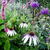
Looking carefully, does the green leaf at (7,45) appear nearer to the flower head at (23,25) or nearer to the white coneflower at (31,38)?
the white coneflower at (31,38)

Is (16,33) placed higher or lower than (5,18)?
lower

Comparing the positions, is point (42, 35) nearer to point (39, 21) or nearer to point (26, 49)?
point (39, 21)

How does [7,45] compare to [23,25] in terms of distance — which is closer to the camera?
[7,45]

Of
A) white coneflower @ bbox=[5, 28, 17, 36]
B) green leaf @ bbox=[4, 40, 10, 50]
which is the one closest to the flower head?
white coneflower @ bbox=[5, 28, 17, 36]

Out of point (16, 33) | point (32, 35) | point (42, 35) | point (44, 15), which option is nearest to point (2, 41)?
point (16, 33)

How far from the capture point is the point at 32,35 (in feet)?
6.53

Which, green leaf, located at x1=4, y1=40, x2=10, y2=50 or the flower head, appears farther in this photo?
the flower head

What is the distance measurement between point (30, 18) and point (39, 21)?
0.12 m

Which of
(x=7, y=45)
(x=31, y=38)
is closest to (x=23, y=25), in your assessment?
(x=31, y=38)

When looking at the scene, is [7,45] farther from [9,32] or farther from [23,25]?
[23,25]

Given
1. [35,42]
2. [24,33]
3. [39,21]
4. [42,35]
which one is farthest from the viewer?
[39,21]

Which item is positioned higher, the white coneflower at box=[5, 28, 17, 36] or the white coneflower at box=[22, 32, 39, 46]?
the white coneflower at box=[5, 28, 17, 36]

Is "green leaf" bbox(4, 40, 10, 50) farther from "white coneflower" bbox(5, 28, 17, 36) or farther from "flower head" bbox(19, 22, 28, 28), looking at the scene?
"flower head" bbox(19, 22, 28, 28)

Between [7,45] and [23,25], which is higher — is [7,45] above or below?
below
